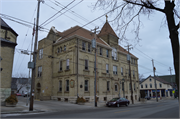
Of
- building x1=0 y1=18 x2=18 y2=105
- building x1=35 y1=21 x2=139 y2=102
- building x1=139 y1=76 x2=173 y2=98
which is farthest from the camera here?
building x1=139 y1=76 x2=173 y2=98

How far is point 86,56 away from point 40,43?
1082 cm

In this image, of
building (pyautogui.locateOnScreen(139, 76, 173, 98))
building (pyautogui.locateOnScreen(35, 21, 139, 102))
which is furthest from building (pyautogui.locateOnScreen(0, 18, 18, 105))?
building (pyautogui.locateOnScreen(139, 76, 173, 98))

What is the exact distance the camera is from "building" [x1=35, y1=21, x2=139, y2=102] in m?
26.1

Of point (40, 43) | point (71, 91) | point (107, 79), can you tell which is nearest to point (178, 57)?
point (71, 91)

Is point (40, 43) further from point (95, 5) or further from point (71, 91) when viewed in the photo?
point (95, 5)

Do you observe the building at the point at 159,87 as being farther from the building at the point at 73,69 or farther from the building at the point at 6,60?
the building at the point at 6,60

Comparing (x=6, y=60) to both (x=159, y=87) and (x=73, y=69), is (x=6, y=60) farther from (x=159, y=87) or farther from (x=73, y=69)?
(x=159, y=87)

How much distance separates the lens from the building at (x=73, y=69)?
85.6 ft

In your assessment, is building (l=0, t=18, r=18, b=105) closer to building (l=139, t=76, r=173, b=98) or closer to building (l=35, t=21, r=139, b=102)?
building (l=35, t=21, r=139, b=102)

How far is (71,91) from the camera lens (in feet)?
82.6

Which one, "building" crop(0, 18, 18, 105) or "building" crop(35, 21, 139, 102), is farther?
"building" crop(35, 21, 139, 102)

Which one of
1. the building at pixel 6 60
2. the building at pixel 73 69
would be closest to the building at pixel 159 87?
the building at pixel 73 69

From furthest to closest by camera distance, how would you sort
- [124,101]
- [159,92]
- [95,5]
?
[159,92] → [124,101] → [95,5]

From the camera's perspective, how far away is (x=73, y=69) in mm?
25750
